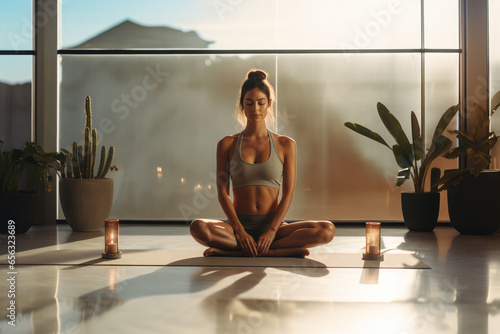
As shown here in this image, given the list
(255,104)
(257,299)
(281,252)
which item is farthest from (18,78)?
(257,299)

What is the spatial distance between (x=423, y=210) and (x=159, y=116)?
261 cm

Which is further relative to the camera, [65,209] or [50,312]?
[65,209]

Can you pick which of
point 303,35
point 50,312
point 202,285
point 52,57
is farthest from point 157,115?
point 50,312

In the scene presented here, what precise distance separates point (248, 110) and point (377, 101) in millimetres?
2480

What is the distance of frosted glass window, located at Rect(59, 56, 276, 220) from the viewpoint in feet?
Answer: 17.0

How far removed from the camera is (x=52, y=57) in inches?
201

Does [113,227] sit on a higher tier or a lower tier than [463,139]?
lower

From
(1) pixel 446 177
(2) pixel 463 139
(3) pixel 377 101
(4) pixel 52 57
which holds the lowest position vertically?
(1) pixel 446 177

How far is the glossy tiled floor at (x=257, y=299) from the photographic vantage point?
5.34ft

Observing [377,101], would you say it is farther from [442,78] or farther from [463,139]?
[463,139]

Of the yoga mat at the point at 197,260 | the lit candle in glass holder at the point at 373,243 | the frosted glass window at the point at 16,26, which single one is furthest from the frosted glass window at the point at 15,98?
the lit candle in glass holder at the point at 373,243

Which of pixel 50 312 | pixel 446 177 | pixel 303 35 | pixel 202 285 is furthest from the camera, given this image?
pixel 303 35

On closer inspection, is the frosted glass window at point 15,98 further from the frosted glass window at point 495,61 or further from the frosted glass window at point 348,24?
the frosted glass window at point 495,61

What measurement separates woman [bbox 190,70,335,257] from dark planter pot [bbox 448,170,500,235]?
1864 mm
